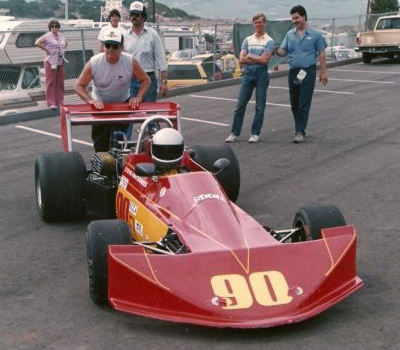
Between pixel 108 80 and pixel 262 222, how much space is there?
Answer: 7.40ft

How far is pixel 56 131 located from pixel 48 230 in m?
6.32

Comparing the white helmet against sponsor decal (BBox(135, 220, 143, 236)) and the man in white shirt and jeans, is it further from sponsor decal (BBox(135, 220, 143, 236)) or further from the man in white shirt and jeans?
the man in white shirt and jeans

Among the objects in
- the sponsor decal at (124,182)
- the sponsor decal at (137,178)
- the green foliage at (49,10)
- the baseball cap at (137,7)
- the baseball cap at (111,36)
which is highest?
the baseball cap at (137,7)

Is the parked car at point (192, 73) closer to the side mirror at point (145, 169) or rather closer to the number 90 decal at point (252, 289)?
the side mirror at point (145, 169)

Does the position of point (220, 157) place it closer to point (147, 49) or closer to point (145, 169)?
point (145, 169)

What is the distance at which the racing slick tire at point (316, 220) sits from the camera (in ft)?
20.4

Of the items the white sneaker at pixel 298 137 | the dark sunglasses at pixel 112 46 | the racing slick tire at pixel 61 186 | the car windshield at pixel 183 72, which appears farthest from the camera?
the car windshield at pixel 183 72

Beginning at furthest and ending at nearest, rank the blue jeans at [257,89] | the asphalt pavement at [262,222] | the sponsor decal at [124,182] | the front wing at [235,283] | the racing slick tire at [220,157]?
the blue jeans at [257,89] < the racing slick tire at [220,157] < the sponsor decal at [124,182] < the asphalt pavement at [262,222] < the front wing at [235,283]

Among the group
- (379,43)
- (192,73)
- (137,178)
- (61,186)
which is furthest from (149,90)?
(379,43)

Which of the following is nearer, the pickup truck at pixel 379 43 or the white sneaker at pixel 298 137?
the white sneaker at pixel 298 137

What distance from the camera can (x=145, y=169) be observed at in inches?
264

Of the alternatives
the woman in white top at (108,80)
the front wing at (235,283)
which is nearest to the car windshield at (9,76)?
the woman in white top at (108,80)

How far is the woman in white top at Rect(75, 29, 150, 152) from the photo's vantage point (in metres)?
8.93

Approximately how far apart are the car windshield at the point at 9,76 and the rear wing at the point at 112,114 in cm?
953
